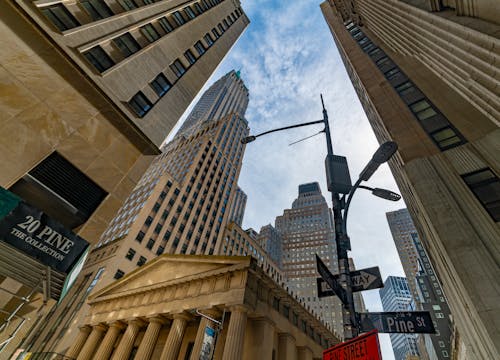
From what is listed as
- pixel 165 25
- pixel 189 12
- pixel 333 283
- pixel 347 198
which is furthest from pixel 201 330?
pixel 189 12

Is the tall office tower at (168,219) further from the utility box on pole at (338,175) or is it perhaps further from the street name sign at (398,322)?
the utility box on pole at (338,175)

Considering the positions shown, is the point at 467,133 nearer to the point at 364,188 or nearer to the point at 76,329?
the point at 364,188

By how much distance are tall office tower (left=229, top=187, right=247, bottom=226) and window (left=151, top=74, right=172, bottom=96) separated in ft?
331

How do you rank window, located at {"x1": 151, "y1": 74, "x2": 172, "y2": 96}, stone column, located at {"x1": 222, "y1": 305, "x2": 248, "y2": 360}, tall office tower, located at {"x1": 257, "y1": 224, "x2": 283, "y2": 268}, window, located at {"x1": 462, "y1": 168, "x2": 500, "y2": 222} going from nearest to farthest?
1. window, located at {"x1": 462, "y1": 168, "x2": 500, "y2": 222}
2. stone column, located at {"x1": 222, "y1": 305, "x2": 248, "y2": 360}
3. window, located at {"x1": 151, "y1": 74, "x2": 172, "y2": 96}
4. tall office tower, located at {"x1": 257, "y1": 224, "x2": 283, "y2": 268}

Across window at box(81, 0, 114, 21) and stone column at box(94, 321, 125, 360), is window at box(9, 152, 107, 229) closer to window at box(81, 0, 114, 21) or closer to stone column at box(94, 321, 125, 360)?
window at box(81, 0, 114, 21)

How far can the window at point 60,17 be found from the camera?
10.9 m

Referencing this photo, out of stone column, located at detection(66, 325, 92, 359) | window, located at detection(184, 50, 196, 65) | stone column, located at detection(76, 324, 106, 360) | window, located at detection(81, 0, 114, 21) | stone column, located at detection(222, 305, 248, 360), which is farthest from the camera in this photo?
stone column, located at detection(66, 325, 92, 359)

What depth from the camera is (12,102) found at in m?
9.00

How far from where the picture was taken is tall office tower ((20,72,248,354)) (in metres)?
41.7

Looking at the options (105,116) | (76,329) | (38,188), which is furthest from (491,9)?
(76,329)

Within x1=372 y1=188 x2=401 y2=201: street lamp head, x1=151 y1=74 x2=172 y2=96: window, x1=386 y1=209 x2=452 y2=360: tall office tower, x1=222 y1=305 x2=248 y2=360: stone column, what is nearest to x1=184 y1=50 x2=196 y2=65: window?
x1=151 y1=74 x2=172 y2=96: window

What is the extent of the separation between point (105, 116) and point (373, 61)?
30.7m

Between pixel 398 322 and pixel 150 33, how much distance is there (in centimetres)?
2112

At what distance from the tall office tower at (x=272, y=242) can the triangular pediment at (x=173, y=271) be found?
95455 millimetres
